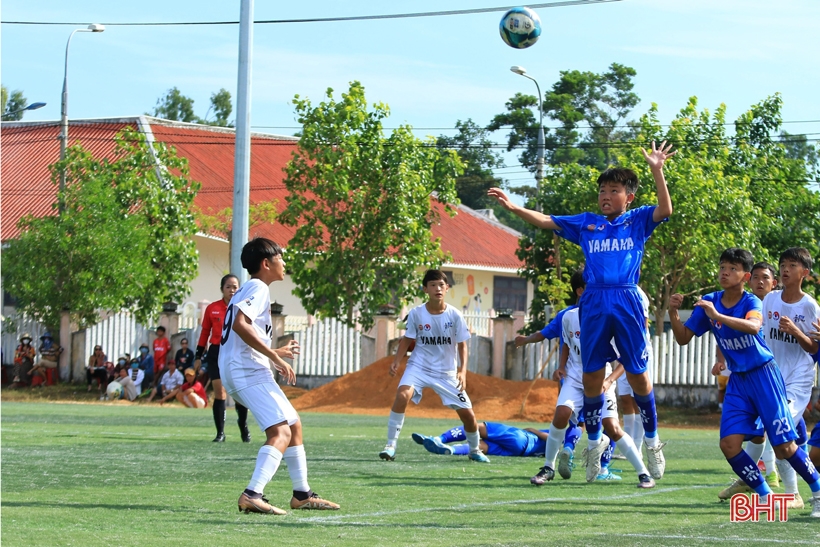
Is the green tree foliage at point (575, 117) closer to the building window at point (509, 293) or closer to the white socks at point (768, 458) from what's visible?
the building window at point (509, 293)

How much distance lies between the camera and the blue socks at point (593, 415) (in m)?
9.31

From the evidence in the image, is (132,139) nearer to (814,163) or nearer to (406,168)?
(406,168)

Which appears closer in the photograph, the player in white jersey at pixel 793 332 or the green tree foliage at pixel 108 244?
the player in white jersey at pixel 793 332

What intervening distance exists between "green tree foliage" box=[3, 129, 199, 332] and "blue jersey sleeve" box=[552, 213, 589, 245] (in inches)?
976

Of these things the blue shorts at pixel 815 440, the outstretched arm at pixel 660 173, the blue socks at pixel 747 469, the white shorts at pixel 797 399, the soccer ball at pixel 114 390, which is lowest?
the soccer ball at pixel 114 390

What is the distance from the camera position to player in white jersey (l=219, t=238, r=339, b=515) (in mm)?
7773

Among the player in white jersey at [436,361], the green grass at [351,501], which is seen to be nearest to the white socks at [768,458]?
the green grass at [351,501]

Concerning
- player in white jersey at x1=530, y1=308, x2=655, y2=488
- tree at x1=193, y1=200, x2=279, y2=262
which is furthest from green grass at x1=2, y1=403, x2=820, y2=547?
tree at x1=193, y1=200, x2=279, y2=262

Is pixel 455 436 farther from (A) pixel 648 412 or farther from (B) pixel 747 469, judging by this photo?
(B) pixel 747 469

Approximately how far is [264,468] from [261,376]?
634 mm

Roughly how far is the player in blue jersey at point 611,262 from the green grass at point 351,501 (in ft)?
3.81

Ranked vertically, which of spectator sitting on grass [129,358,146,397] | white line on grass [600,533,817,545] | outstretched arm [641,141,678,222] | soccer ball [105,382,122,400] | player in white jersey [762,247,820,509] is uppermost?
outstretched arm [641,141,678,222]

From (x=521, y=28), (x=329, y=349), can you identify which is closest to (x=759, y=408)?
(x=521, y=28)

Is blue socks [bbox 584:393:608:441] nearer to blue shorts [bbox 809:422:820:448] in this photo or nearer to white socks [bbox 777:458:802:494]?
white socks [bbox 777:458:802:494]
